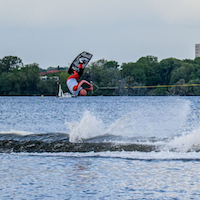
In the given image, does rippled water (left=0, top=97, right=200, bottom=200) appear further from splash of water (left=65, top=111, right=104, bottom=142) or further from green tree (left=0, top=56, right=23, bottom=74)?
green tree (left=0, top=56, right=23, bottom=74)

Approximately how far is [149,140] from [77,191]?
645cm

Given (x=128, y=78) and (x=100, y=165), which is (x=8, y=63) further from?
(x=100, y=165)

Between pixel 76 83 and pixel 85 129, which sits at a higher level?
pixel 76 83

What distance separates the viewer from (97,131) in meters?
23.4

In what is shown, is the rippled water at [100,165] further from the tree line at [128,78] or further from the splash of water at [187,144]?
the tree line at [128,78]

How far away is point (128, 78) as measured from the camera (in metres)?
143

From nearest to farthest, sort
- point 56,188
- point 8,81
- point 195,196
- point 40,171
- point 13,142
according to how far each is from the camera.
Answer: point 195,196, point 56,188, point 40,171, point 13,142, point 8,81

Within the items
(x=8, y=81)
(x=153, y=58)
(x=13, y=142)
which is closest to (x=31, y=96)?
(x=8, y=81)

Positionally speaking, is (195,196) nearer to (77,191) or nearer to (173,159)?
(77,191)

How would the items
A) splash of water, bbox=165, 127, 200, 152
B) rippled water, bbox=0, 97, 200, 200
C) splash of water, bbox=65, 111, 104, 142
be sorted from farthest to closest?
splash of water, bbox=65, 111, 104, 142 → splash of water, bbox=165, 127, 200, 152 → rippled water, bbox=0, 97, 200, 200

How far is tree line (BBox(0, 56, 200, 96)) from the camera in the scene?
138m

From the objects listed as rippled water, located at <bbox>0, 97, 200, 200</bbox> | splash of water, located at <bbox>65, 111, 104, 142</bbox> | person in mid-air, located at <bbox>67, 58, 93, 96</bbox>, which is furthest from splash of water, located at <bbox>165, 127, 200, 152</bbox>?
splash of water, located at <bbox>65, 111, 104, 142</bbox>

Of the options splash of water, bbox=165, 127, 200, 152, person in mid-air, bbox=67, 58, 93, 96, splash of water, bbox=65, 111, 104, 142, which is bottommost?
splash of water, bbox=165, 127, 200, 152

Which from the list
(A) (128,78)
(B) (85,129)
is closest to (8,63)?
(A) (128,78)
